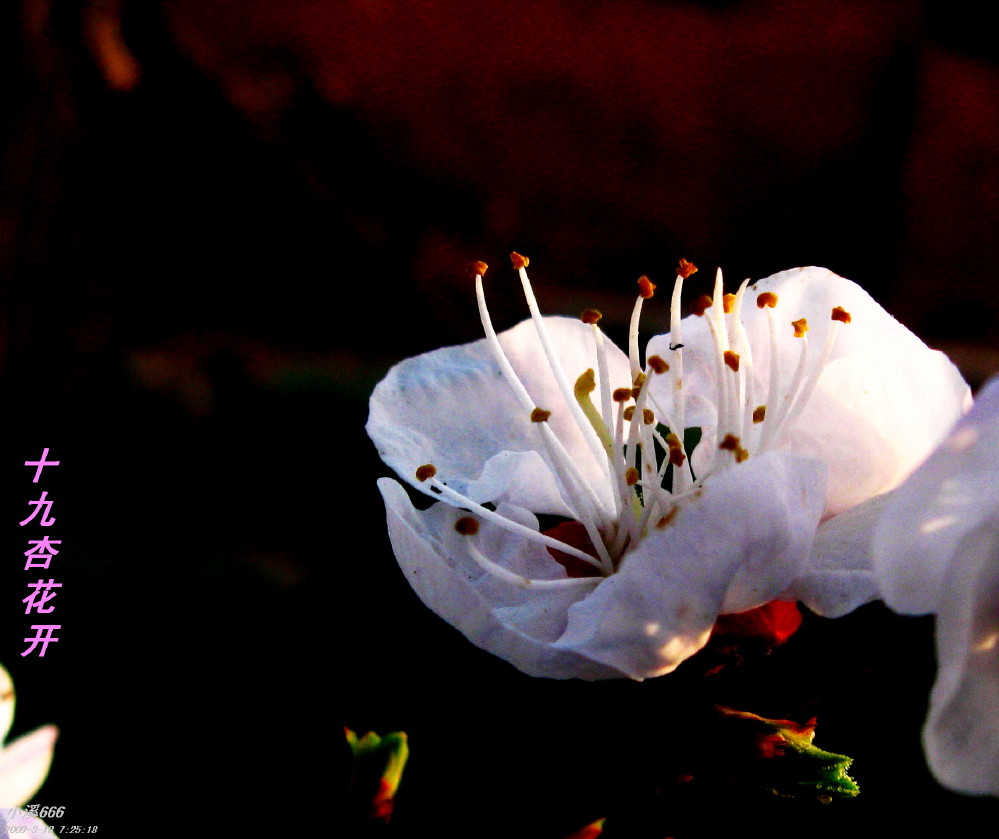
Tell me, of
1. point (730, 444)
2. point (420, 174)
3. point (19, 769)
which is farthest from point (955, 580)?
point (420, 174)

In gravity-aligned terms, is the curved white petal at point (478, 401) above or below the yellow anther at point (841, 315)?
below

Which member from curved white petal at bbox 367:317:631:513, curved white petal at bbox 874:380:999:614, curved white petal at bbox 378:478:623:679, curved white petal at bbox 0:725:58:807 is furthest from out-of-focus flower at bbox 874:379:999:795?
curved white petal at bbox 0:725:58:807

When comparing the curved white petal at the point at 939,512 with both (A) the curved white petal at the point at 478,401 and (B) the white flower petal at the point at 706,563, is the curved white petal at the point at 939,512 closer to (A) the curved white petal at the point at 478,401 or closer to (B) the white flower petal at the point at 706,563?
(B) the white flower petal at the point at 706,563

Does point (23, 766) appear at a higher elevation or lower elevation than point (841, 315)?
lower

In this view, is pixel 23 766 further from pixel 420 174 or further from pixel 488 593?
pixel 420 174

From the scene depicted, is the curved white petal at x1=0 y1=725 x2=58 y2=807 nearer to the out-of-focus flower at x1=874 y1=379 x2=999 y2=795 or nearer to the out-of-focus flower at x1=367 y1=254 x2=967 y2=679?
the out-of-focus flower at x1=367 y1=254 x2=967 y2=679

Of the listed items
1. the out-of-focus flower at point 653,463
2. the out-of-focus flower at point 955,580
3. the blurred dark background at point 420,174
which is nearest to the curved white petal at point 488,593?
the out-of-focus flower at point 653,463
